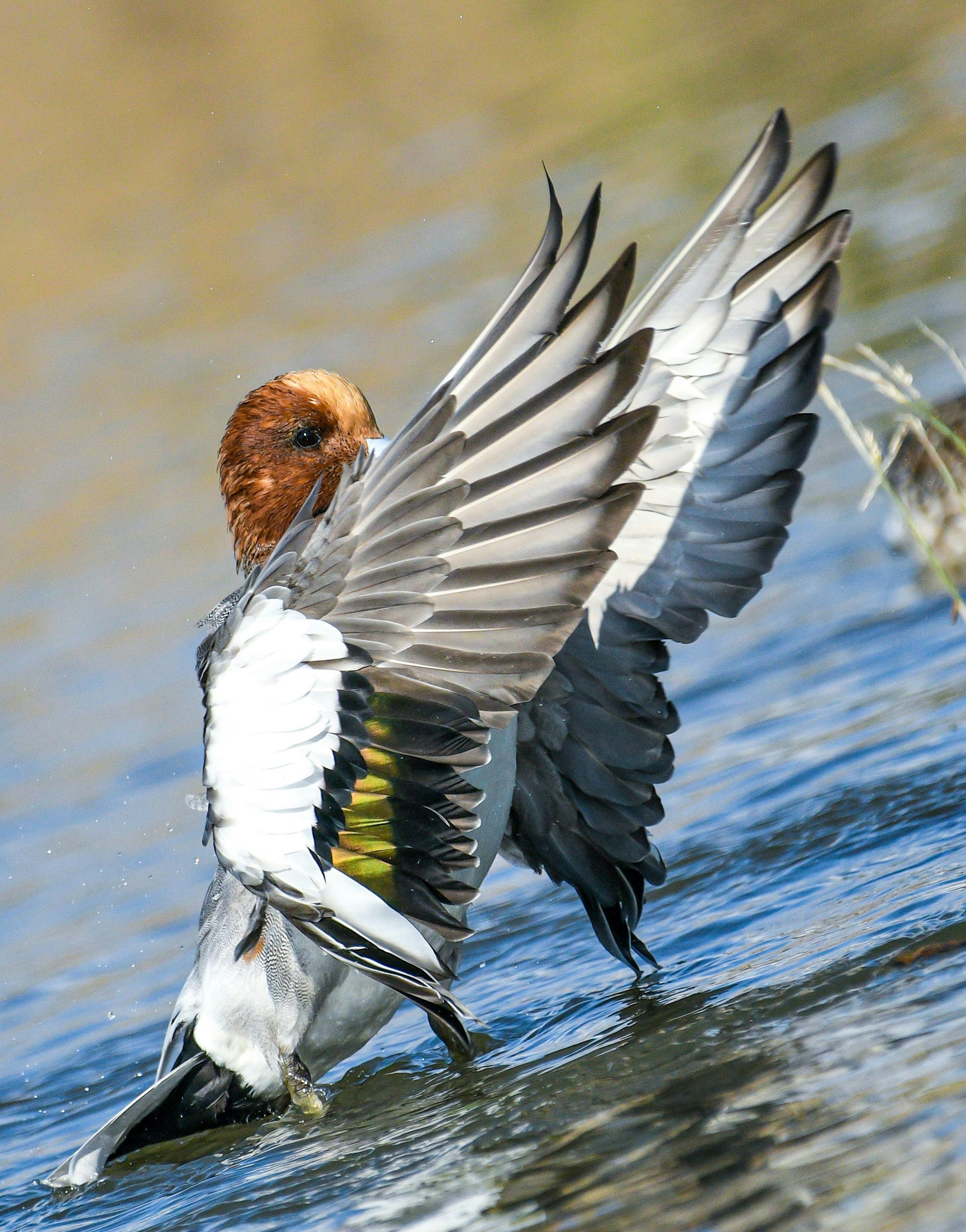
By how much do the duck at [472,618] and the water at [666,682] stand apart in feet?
1.09

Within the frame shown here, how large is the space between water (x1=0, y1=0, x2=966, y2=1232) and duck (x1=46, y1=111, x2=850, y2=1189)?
331mm

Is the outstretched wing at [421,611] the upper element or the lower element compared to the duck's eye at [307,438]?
lower

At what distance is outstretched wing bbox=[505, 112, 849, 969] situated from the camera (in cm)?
420

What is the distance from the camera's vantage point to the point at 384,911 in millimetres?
3803

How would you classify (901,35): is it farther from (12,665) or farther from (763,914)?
(763,914)

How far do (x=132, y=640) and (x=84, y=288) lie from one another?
7989 mm

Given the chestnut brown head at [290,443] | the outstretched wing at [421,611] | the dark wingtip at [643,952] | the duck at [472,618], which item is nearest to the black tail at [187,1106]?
the duck at [472,618]

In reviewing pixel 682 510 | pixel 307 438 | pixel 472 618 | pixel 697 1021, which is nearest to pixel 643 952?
pixel 697 1021

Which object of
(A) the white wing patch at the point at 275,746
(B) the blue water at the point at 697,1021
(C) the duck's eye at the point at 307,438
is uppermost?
(C) the duck's eye at the point at 307,438

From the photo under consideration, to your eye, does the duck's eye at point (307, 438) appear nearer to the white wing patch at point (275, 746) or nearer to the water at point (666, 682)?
the white wing patch at point (275, 746)

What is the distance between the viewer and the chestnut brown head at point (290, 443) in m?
4.80

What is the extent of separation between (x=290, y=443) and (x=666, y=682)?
2.54m

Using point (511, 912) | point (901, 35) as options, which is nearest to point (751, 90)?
point (901, 35)

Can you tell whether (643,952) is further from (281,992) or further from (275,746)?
(275,746)
